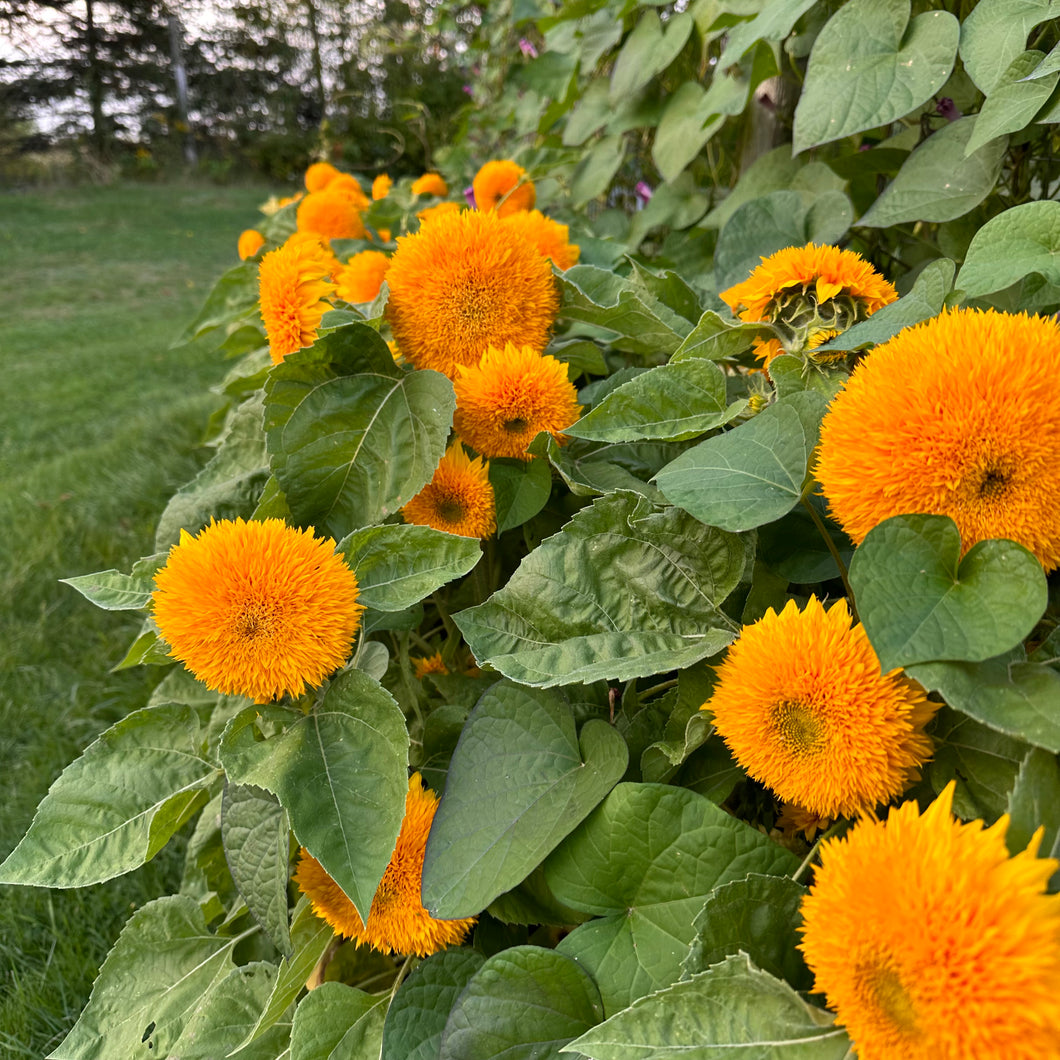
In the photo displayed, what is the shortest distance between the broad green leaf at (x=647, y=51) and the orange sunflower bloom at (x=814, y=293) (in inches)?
42.0

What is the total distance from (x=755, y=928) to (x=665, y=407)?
1.46 ft

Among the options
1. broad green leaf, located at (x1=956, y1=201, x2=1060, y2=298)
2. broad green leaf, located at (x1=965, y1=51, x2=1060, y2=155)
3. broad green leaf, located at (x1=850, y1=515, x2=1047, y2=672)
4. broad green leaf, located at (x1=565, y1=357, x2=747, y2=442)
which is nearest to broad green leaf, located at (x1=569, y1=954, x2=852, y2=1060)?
broad green leaf, located at (x1=850, y1=515, x2=1047, y2=672)

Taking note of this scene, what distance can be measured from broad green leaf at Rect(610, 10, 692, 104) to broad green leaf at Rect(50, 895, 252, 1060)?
5.59ft

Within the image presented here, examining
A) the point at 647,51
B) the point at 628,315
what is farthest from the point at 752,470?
the point at 647,51

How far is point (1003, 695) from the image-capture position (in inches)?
19.6

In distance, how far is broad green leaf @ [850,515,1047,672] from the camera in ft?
1.59

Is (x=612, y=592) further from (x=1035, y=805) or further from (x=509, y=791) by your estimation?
(x=1035, y=805)

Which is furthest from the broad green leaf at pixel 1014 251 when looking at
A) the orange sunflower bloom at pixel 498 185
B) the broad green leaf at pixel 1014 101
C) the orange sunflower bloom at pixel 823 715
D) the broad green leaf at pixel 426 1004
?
the orange sunflower bloom at pixel 498 185

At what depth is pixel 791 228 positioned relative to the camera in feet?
3.87

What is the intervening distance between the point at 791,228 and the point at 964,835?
0.97m

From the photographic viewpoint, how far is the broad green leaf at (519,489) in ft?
2.84

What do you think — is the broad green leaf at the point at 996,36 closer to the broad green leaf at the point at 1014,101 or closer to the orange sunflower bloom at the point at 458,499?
the broad green leaf at the point at 1014,101

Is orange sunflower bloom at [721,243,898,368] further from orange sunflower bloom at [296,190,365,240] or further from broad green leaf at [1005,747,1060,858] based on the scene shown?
orange sunflower bloom at [296,190,365,240]

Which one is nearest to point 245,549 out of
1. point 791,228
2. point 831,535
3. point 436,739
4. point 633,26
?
point 436,739
